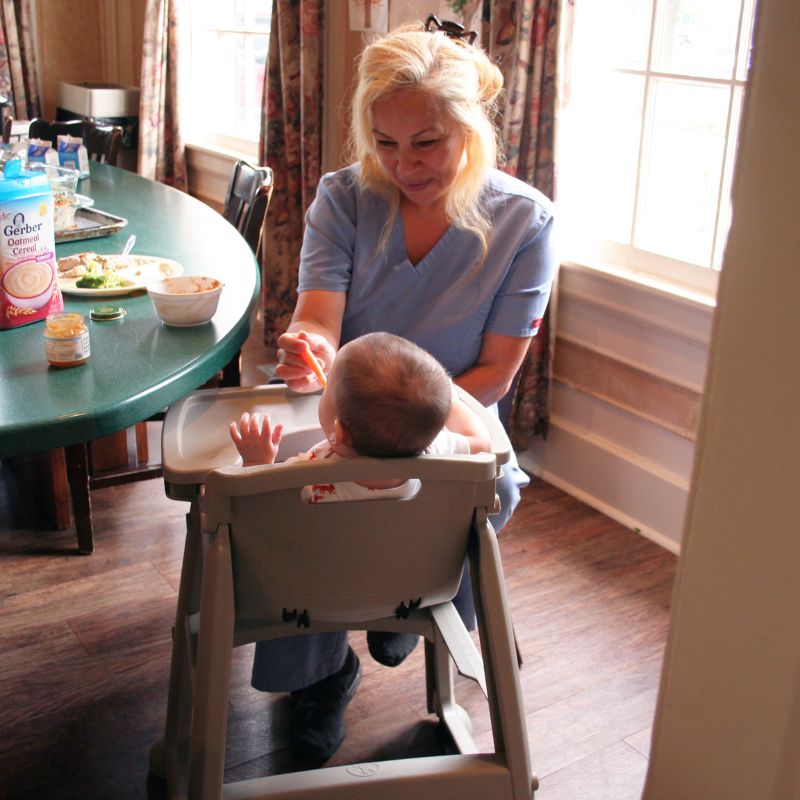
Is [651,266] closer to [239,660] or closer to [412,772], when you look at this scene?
[239,660]

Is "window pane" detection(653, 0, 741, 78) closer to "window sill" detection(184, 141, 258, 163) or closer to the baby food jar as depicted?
the baby food jar

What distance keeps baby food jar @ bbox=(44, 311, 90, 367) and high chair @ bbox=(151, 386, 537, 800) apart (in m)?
0.18

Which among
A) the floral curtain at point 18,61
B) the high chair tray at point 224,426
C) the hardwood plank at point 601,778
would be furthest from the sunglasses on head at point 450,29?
the floral curtain at point 18,61

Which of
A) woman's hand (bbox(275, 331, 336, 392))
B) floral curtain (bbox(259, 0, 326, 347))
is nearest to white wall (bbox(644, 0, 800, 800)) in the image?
woman's hand (bbox(275, 331, 336, 392))

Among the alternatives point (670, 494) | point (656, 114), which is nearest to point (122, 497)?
point (670, 494)

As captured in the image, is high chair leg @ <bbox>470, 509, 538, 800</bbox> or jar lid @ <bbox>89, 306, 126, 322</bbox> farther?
jar lid @ <bbox>89, 306, 126, 322</bbox>

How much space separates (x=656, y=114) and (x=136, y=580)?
1748 mm

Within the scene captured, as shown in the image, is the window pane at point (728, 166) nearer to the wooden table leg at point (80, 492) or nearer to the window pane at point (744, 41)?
the window pane at point (744, 41)

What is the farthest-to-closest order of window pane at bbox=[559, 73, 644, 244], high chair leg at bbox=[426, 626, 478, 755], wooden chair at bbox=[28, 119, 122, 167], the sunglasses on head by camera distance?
wooden chair at bbox=[28, 119, 122, 167]
window pane at bbox=[559, 73, 644, 244]
the sunglasses on head
high chair leg at bbox=[426, 626, 478, 755]

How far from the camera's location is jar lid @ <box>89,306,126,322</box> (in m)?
1.60

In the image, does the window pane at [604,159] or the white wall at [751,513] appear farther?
the window pane at [604,159]

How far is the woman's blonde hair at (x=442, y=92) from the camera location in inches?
62.6

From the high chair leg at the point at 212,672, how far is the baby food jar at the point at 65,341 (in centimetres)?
40

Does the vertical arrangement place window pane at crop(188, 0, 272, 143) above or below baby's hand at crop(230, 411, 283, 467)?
above
